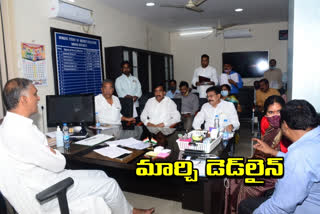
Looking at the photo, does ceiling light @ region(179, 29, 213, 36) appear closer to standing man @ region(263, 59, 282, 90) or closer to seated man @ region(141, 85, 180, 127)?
standing man @ region(263, 59, 282, 90)

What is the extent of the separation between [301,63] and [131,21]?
503cm

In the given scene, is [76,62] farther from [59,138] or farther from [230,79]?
[230,79]

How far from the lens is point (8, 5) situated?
3.34 metres

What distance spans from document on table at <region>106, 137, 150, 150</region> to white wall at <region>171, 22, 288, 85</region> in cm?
631

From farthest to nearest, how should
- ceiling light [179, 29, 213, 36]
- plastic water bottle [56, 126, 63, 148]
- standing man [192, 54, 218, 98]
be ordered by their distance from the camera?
ceiling light [179, 29, 213, 36], standing man [192, 54, 218, 98], plastic water bottle [56, 126, 63, 148]

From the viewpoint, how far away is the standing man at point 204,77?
18.2 feet

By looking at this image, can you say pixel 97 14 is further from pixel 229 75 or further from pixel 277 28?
pixel 277 28

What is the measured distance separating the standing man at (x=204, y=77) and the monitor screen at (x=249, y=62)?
237 cm

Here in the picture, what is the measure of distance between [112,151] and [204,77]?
389 centimetres

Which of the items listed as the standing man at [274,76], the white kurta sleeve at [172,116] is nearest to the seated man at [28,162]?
the white kurta sleeve at [172,116]

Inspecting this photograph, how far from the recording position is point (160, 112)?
371 cm

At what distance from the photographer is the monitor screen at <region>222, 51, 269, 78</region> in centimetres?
762
